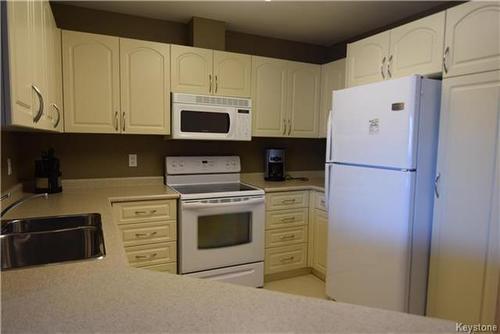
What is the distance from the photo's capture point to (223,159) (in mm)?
3096

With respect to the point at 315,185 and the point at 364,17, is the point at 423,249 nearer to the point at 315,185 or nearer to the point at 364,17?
the point at 315,185

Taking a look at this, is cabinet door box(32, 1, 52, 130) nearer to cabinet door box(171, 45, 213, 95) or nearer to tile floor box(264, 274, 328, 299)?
cabinet door box(171, 45, 213, 95)

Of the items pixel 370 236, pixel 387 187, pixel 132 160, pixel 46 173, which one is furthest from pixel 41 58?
pixel 370 236

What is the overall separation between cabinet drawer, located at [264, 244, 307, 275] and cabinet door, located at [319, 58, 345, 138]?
1169mm

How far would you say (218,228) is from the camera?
101 inches

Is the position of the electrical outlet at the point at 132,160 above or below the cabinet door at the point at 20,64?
below

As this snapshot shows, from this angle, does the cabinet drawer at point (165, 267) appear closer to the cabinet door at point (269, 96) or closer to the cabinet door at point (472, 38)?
the cabinet door at point (269, 96)

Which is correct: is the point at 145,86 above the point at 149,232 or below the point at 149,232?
above

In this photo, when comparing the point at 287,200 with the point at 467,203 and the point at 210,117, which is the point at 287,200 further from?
the point at 467,203

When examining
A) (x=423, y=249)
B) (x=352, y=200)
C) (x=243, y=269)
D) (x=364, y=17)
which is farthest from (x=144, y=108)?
(x=423, y=249)

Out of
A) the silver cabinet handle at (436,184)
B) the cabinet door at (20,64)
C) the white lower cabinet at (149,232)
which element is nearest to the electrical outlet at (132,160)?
the white lower cabinet at (149,232)

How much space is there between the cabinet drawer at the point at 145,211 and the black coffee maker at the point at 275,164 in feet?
3.72

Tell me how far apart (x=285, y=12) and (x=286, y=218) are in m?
1.78

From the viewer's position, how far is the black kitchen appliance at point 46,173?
232 centimetres
